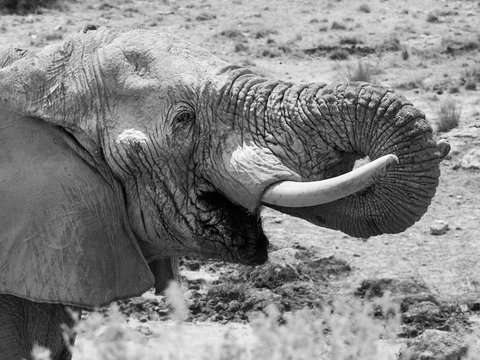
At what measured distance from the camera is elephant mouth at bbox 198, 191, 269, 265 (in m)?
4.32

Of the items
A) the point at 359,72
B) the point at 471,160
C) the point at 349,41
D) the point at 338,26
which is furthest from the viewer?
the point at 338,26

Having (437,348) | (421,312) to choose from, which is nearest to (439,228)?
(421,312)

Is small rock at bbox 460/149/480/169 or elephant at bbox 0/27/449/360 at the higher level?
elephant at bbox 0/27/449/360

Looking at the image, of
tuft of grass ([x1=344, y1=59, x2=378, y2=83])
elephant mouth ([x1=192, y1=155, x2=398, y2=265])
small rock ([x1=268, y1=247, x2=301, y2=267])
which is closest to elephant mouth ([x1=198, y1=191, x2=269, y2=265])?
elephant mouth ([x1=192, y1=155, x2=398, y2=265])

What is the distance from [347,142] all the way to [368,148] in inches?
2.9

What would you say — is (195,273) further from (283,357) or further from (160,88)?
(283,357)

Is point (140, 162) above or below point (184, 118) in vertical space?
below

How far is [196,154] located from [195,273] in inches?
136

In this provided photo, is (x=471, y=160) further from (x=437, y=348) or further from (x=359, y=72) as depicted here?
(x=437, y=348)

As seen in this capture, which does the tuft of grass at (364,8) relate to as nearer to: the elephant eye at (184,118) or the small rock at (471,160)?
the small rock at (471,160)

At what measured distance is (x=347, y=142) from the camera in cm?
407

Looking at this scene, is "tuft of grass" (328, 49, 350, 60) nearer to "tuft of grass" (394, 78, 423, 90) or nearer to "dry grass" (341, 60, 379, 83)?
"dry grass" (341, 60, 379, 83)

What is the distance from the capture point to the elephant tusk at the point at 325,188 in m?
3.76

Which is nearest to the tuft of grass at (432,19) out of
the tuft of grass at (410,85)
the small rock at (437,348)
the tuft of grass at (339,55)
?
the tuft of grass at (339,55)
